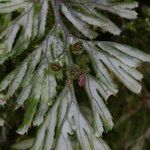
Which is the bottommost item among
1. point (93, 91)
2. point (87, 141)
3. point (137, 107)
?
point (137, 107)

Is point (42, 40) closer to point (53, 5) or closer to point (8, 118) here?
point (53, 5)

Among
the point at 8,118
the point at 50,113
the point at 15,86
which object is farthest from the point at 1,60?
the point at 8,118

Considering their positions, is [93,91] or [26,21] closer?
[93,91]

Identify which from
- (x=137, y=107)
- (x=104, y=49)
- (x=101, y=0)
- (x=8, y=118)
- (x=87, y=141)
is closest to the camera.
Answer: (x=87, y=141)

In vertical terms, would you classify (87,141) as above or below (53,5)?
below

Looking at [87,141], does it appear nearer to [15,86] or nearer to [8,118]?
[15,86]

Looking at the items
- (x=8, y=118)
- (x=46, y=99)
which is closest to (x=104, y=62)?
(x=46, y=99)

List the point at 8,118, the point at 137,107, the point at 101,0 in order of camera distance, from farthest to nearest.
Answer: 1. the point at 137,107
2. the point at 8,118
3. the point at 101,0
